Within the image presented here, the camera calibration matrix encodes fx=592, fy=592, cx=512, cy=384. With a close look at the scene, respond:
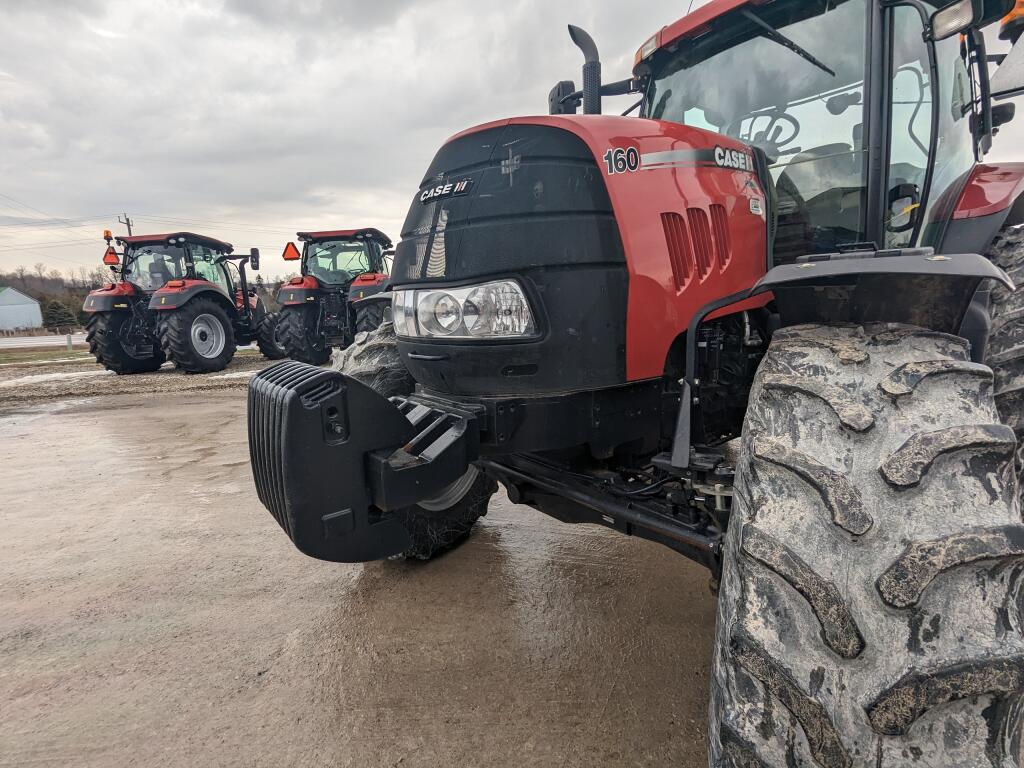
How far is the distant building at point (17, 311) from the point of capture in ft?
135

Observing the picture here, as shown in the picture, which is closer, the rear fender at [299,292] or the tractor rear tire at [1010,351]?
the tractor rear tire at [1010,351]

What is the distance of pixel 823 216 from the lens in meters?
2.13

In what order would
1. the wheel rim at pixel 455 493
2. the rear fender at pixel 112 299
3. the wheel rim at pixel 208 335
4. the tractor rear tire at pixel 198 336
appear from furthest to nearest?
1. the wheel rim at pixel 208 335
2. the rear fender at pixel 112 299
3. the tractor rear tire at pixel 198 336
4. the wheel rim at pixel 455 493

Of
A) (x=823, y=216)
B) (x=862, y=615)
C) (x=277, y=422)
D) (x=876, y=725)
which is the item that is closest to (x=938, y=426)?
(x=862, y=615)

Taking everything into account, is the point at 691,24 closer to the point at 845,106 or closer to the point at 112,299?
the point at 845,106

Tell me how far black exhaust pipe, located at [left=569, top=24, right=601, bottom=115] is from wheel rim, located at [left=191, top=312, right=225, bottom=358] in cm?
1112

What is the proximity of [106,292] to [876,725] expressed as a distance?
13.7 m

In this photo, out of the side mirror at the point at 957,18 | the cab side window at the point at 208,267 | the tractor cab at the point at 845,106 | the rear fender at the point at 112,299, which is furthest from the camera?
the cab side window at the point at 208,267

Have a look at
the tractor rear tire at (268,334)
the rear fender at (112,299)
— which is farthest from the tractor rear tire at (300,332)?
the rear fender at (112,299)

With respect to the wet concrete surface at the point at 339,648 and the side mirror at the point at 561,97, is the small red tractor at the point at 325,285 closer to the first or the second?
the wet concrete surface at the point at 339,648

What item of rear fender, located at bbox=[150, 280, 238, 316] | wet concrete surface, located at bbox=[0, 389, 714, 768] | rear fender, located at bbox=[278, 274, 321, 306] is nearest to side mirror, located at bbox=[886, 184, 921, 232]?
wet concrete surface, located at bbox=[0, 389, 714, 768]

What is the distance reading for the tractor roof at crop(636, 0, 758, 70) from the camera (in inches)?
85.5

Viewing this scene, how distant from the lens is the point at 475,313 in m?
1.67

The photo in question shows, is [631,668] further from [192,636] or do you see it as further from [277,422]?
[192,636]
